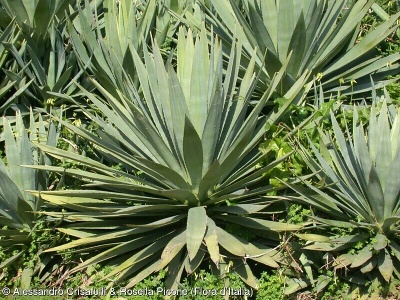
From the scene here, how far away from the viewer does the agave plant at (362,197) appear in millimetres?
3773

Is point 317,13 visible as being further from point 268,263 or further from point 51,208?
point 51,208

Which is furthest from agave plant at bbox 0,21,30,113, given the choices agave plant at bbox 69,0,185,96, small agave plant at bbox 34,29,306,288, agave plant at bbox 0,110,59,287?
small agave plant at bbox 34,29,306,288

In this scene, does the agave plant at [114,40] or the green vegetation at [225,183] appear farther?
the agave plant at [114,40]

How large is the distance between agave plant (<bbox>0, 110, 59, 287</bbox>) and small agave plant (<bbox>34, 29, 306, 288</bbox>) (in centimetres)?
26

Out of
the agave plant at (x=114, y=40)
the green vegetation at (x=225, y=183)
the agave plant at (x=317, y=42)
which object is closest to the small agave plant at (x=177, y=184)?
the green vegetation at (x=225, y=183)

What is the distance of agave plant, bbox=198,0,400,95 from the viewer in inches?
193

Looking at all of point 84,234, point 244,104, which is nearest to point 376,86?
point 244,104

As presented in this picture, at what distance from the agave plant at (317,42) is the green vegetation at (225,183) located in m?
0.01

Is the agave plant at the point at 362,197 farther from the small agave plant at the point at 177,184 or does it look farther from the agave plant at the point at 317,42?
the agave plant at the point at 317,42

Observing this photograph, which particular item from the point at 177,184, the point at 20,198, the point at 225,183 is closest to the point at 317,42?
the point at 225,183

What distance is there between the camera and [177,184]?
407 centimetres

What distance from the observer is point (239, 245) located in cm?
397

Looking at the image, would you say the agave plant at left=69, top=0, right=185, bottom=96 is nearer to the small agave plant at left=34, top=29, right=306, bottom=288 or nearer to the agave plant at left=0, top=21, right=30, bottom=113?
the agave plant at left=0, top=21, right=30, bottom=113

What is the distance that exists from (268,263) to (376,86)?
1845mm
